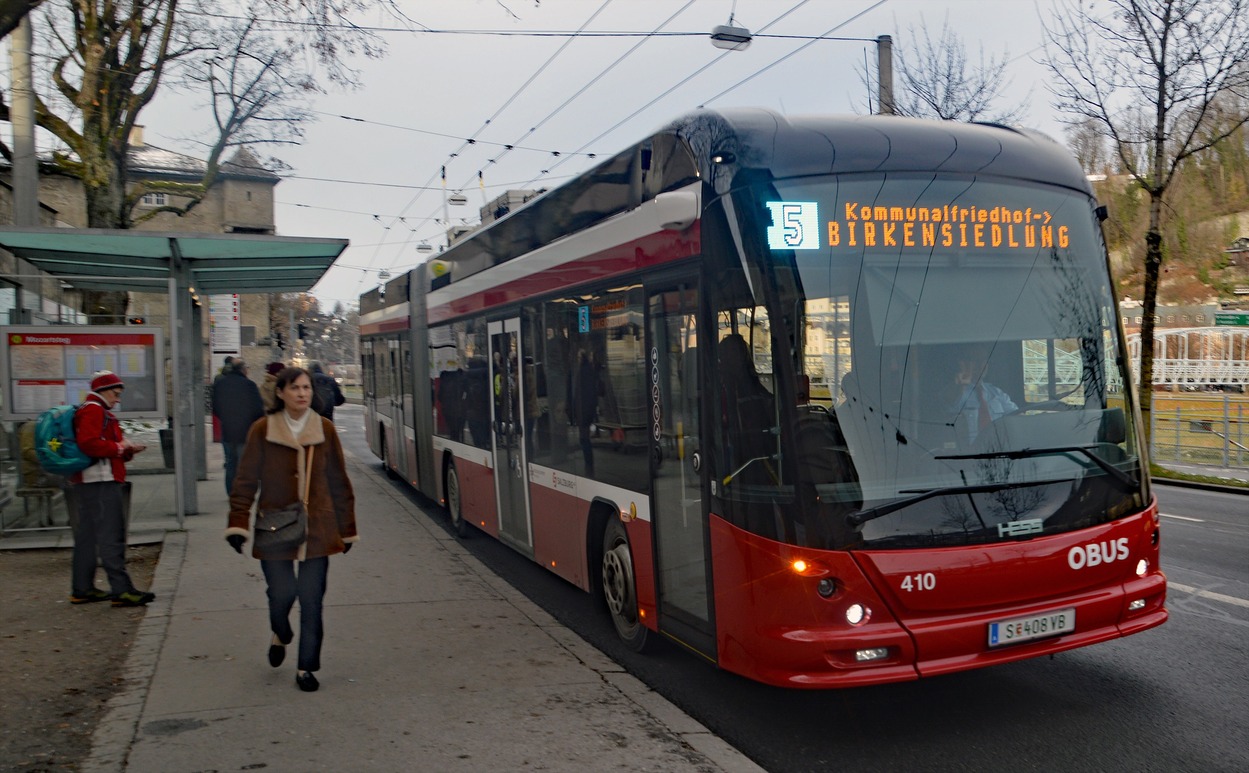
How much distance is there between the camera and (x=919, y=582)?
4.92m

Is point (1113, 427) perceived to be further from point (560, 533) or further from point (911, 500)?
point (560, 533)

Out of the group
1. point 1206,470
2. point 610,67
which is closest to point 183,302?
point 610,67

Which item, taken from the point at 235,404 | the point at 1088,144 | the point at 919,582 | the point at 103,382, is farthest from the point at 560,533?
the point at 1088,144

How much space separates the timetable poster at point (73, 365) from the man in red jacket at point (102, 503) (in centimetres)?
276

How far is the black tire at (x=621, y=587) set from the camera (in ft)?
22.3

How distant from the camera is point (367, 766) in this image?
4762 mm

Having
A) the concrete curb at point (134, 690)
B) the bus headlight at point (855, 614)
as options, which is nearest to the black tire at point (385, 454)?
the concrete curb at point (134, 690)

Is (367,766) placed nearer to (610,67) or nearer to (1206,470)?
(610,67)

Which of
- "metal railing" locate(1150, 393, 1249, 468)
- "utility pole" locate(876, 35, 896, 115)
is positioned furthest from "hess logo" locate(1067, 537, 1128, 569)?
"metal railing" locate(1150, 393, 1249, 468)

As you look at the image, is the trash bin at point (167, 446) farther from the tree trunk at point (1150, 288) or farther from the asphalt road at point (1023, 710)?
the tree trunk at point (1150, 288)

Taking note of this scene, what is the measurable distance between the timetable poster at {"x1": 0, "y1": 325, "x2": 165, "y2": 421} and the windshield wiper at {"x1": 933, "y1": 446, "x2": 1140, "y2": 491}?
8.50 meters

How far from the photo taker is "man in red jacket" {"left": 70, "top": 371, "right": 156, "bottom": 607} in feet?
25.6

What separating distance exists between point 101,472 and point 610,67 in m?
10.7

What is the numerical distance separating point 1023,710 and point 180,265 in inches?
369
